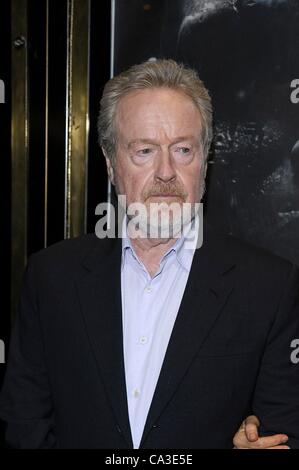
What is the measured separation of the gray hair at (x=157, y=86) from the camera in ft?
4.33

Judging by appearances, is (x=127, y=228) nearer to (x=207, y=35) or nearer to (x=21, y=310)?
(x=21, y=310)

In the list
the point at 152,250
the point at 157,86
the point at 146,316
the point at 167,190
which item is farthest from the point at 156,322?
the point at 157,86

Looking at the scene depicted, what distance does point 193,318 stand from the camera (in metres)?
1.21

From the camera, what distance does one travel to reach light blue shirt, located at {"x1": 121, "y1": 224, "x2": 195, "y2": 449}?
122 cm

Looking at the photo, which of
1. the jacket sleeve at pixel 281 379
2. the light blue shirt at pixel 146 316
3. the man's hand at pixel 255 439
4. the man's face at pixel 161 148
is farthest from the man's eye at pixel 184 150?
the man's hand at pixel 255 439

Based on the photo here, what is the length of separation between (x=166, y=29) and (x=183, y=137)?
1.61 ft

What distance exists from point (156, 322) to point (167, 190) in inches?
10.7

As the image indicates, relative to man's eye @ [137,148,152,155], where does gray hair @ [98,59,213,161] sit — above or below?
above

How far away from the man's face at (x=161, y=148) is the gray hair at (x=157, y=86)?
16mm

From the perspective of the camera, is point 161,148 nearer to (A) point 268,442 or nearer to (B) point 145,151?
(B) point 145,151

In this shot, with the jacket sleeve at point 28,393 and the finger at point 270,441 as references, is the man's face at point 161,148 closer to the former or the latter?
the jacket sleeve at point 28,393

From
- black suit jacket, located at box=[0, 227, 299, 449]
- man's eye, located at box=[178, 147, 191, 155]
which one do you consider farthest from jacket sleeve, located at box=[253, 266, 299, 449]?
man's eye, located at box=[178, 147, 191, 155]

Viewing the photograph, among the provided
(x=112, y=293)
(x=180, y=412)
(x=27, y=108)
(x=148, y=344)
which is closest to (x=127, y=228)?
(x=112, y=293)

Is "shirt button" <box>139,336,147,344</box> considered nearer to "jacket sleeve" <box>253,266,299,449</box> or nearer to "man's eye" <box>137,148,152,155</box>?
"jacket sleeve" <box>253,266,299,449</box>
